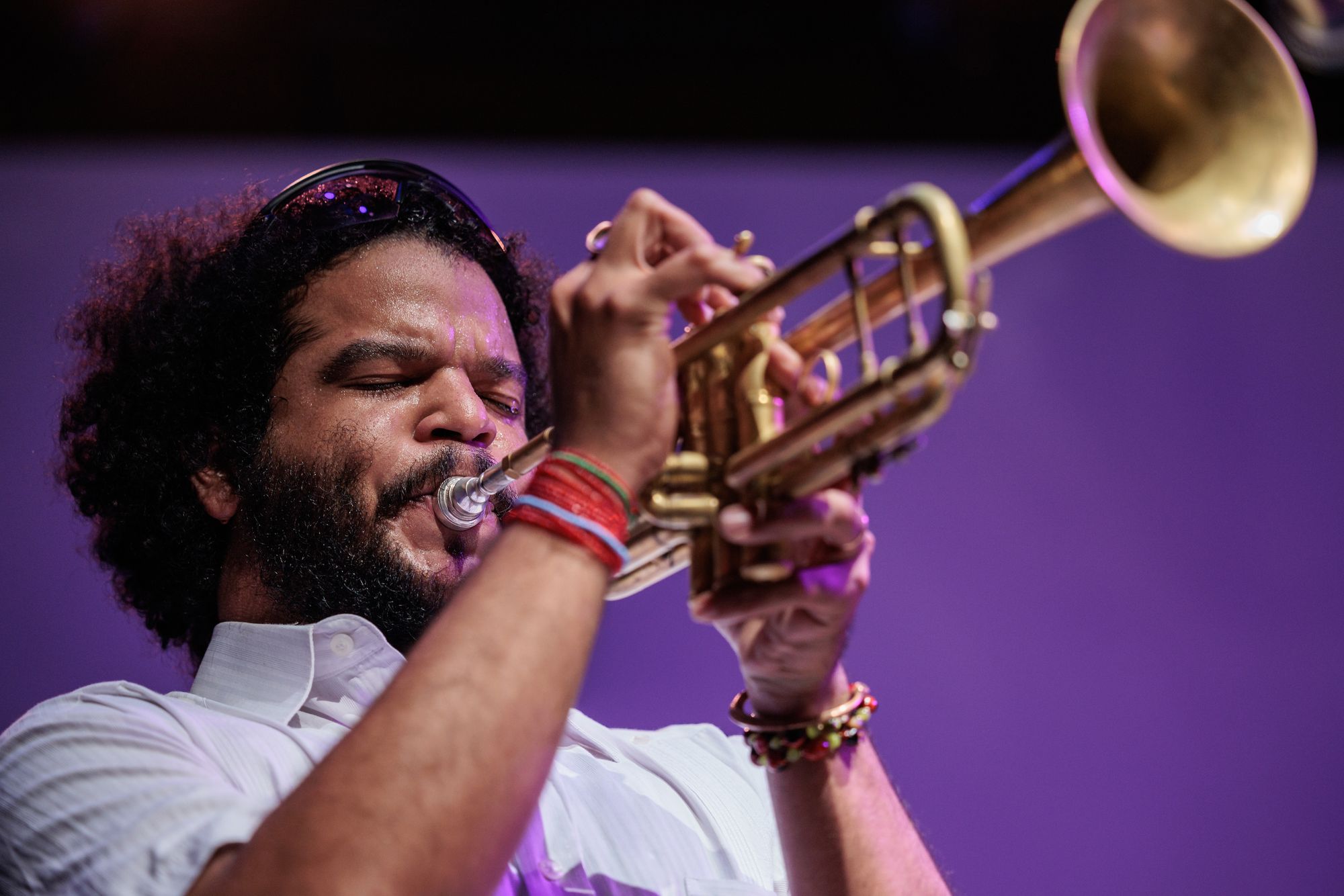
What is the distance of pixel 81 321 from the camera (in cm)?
249

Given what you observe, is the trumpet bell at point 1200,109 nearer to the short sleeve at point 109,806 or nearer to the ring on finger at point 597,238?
the ring on finger at point 597,238

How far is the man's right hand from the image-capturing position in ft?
3.61

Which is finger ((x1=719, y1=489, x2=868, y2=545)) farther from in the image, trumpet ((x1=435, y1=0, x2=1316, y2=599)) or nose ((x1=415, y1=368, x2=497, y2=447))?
nose ((x1=415, y1=368, x2=497, y2=447))

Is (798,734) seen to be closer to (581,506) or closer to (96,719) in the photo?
(581,506)

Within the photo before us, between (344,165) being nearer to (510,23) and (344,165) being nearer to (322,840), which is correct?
(510,23)

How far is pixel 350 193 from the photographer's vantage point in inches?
91.6

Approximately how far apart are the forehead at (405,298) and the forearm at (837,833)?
1051mm

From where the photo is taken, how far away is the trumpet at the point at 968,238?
42.4 inches

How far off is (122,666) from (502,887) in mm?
1182

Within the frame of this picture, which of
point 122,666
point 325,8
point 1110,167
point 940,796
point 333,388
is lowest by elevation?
point 940,796

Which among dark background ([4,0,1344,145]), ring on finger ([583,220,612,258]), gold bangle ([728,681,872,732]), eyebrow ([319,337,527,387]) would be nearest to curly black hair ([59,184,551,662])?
eyebrow ([319,337,527,387])

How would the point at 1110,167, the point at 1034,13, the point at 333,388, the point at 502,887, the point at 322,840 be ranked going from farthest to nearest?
the point at 1034,13 < the point at 333,388 < the point at 502,887 < the point at 1110,167 < the point at 322,840

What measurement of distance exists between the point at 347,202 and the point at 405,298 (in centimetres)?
34

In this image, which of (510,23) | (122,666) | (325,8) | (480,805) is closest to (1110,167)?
(480,805)
